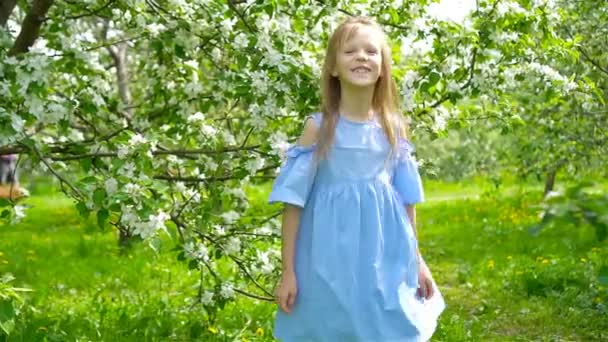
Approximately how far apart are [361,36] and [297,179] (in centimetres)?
54

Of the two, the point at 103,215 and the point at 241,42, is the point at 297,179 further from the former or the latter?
the point at 241,42

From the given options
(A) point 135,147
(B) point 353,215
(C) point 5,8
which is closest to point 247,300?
(C) point 5,8

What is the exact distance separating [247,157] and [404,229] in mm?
1297

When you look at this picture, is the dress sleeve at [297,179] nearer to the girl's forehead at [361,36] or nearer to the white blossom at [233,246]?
the girl's forehead at [361,36]

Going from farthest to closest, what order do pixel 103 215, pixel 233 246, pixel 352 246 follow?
pixel 233 246
pixel 103 215
pixel 352 246

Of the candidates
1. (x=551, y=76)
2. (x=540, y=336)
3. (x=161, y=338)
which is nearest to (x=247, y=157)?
(x=161, y=338)

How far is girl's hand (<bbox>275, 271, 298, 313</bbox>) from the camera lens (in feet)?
10.8

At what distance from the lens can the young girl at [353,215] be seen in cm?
323

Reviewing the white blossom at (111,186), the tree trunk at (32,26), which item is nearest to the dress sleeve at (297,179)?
the white blossom at (111,186)

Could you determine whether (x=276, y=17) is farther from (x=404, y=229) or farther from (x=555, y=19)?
(x=404, y=229)

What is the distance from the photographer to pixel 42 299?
6086mm

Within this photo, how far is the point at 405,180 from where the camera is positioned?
136 inches

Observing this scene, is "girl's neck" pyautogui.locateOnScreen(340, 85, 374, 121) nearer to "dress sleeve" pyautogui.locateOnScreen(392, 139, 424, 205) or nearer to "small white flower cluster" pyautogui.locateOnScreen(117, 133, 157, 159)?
"dress sleeve" pyautogui.locateOnScreen(392, 139, 424, 205)

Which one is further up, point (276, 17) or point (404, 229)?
point (276, 17)
